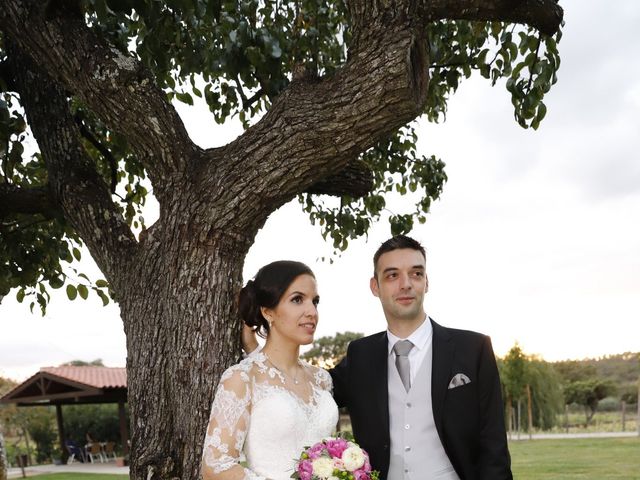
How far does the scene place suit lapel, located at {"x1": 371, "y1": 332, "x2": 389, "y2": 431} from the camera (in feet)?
13.3

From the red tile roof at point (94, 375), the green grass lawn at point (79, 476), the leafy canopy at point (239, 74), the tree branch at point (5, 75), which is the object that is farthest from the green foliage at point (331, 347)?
the tree branch at point (5, 75)

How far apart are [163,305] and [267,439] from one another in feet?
3.53

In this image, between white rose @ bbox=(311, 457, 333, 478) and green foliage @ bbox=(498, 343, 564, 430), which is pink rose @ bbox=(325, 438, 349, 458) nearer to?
white rose @ bbox=(311, 457, 333, 478)

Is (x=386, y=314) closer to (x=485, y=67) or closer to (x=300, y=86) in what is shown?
(x=300, y=86)

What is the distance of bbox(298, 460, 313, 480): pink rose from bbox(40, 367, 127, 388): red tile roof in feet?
66.3

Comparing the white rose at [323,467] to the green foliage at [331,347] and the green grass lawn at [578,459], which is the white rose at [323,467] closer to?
the green grass lawn at [578,459]

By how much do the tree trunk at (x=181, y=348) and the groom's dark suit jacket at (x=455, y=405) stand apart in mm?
745

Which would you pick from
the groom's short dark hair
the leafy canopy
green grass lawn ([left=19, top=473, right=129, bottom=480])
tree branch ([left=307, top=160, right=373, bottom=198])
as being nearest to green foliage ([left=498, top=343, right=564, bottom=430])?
green grass lawn ([left=19, top=473, right=129, bottom=480])

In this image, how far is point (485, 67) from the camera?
6.52 m

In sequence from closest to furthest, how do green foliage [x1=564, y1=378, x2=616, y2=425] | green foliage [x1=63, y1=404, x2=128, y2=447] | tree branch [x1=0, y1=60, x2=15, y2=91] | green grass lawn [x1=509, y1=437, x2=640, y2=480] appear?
tree branch [x1=0, y1=60, x2=15, y2=91]
green grass lawn [x1=509, y1=437, x2=640, y2=480]
green foliage [x1=63, y1=404, x2=128, y2=447]
green foliage [x1=564, y1=378, x2=616, y2=425]

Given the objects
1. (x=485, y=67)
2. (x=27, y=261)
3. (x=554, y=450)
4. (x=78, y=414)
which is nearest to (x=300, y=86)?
(x=485, y=67)

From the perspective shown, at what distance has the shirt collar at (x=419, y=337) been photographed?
420 centimetres

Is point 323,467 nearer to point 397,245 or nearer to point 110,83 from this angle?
point 397,245

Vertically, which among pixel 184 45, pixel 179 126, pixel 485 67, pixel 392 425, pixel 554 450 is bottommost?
pixel 554 450
